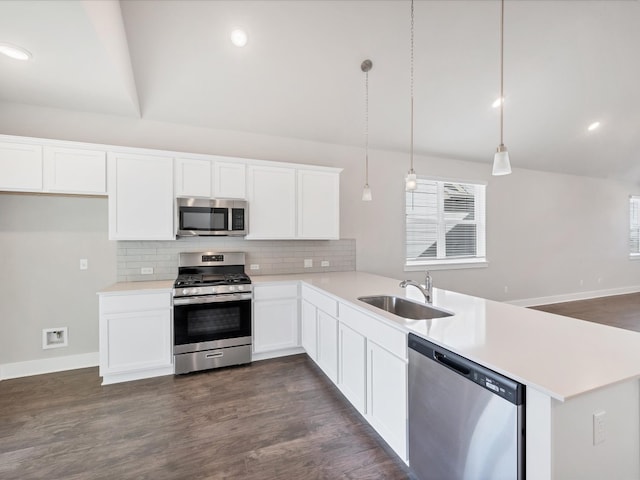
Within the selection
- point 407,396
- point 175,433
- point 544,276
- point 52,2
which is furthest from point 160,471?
point 544,276

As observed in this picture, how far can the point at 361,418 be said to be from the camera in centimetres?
229

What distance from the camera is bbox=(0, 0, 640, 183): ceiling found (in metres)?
2.38

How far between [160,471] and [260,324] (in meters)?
1.60

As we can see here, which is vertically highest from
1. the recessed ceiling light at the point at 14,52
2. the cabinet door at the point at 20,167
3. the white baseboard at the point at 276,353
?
the recessed ceiling light at the point at 14,52

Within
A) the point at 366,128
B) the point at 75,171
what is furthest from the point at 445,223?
the point at 75,171

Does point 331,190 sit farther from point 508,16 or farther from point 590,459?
point 590,459

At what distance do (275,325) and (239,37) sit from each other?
2886 millimetres

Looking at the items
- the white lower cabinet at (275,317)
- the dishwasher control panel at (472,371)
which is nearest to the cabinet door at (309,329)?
the white lower cabinet at (275,317)

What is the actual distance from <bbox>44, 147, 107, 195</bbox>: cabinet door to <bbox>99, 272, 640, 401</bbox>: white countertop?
277cm

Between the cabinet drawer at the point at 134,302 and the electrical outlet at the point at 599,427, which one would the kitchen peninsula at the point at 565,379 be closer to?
the electrical outlet at the point at 599,427

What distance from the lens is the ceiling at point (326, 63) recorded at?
2.38 m

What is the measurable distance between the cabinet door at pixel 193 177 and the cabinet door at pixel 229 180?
8cm

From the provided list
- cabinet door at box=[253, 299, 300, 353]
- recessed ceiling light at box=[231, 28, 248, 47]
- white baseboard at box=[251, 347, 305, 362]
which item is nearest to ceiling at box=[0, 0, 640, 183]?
recessed ceiling light at box=[231, 28, 248, 47]

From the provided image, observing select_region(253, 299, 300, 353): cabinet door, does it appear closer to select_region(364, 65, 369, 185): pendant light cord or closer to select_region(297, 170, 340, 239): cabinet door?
select_region(297, 170, 340, 239): cabinet door
